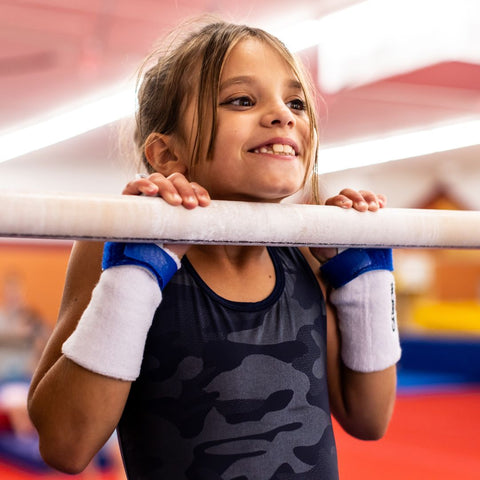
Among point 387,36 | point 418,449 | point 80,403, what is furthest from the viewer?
point 387,36

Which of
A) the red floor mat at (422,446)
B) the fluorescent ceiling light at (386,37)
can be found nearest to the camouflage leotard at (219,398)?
the red floor mat at (422,446)

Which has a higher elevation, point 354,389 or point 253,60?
point 253,60

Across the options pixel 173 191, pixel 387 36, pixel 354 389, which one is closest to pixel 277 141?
pixel 173 191

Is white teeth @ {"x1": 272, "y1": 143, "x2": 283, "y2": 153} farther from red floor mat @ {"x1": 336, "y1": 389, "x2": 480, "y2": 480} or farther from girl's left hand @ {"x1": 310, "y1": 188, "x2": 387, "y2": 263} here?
red floor mat @ {"x1": 336, "y1": 389, "x2": 480, "y2": 480}

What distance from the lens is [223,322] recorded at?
1.76 feet

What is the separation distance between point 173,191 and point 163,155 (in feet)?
0.50

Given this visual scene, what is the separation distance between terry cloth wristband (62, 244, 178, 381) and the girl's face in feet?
0.35

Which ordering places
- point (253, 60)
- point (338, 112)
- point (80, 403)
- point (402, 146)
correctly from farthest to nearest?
point (402, 146) → point (338, 112) → point (253, 60) → point (80, 403)

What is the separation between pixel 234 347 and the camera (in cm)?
53

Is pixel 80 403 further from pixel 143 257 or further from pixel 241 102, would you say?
pixel 241 102

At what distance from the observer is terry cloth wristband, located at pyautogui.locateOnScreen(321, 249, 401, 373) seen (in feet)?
1.98

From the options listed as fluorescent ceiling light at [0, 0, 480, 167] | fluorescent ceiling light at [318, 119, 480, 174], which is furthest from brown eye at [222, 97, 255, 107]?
fluorescent ceiling light at [318, 119, 480, 174]

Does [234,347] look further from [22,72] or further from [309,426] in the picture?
[22,72]

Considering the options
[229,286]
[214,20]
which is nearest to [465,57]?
[214,20]
